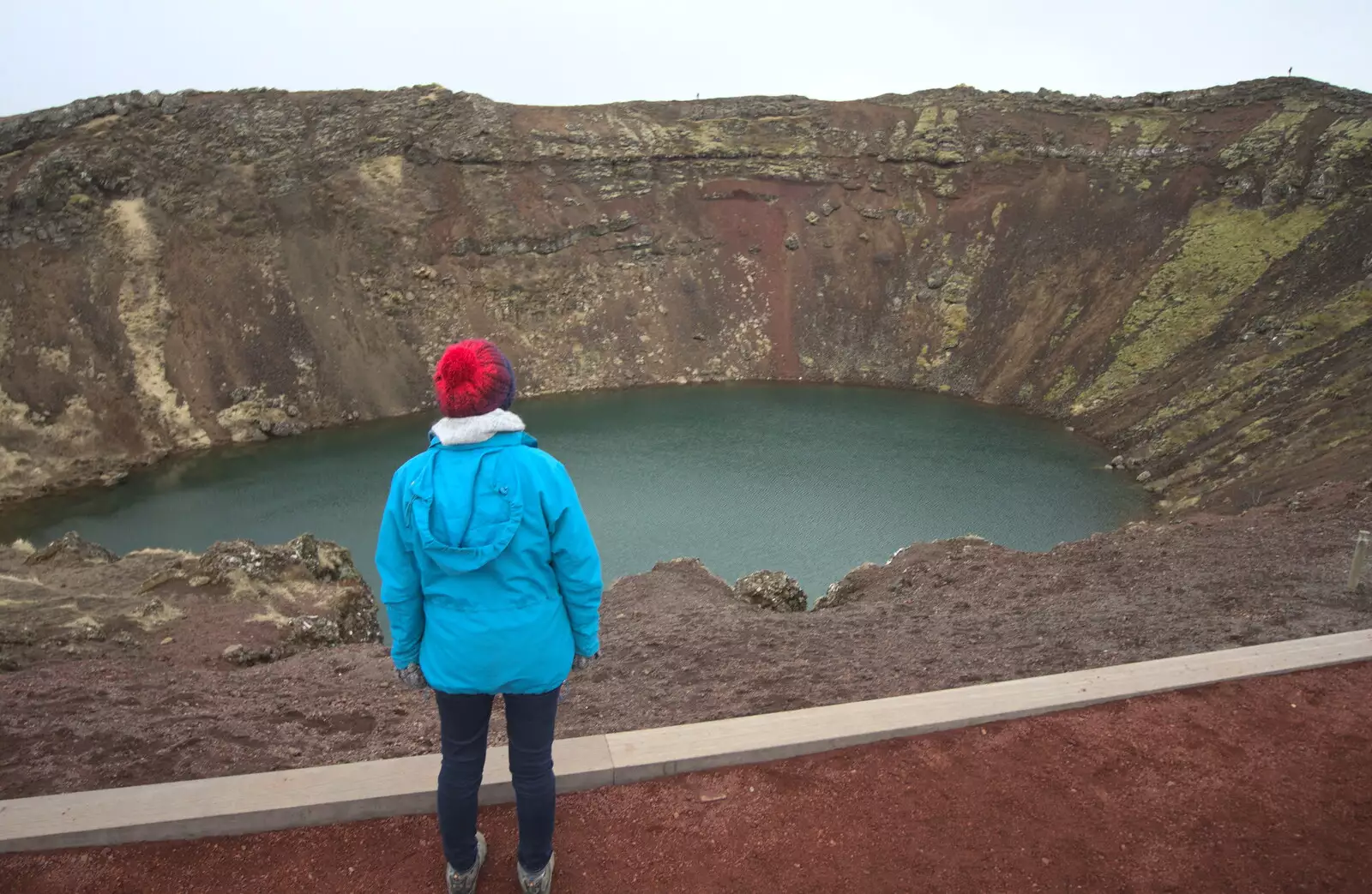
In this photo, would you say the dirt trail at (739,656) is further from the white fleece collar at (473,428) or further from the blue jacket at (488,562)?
the white fleece collar at (473,428)

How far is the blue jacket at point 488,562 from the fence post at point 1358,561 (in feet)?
27.0

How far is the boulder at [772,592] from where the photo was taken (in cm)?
1369

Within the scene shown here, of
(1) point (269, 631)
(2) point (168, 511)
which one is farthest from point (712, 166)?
(1) point (269, 631)

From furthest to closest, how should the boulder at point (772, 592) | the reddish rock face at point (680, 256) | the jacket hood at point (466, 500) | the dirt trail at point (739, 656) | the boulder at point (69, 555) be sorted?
the reddish rock face at point (680, 256) → the boulder at point (69, 555) → the boulder at point (772, 592) → the dirt trail at point (739, 656) → the jacket hood at point (466, 500)

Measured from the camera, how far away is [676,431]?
3169 centimetres

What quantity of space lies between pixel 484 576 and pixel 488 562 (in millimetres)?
Answer: 78

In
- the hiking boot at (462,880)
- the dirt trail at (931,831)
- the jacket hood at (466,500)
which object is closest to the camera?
the jacket hood at (466,500)

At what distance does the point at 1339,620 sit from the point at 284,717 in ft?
29.0

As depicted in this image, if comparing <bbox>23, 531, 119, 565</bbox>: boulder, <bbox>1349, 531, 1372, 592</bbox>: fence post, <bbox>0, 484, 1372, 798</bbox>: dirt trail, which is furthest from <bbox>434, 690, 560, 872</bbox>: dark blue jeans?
<bbox>23, 531, 119, 565</bbox>: boulder

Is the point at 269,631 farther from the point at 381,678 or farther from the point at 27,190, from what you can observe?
the point at 27,190

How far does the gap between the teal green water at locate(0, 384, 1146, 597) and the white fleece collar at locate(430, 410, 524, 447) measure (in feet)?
50.2

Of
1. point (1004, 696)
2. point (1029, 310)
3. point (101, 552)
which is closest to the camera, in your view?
point (1004, 696)

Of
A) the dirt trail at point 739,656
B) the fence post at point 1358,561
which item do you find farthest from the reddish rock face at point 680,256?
the fence post at point 1358,561

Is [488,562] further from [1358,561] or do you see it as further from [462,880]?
[1358,561]
